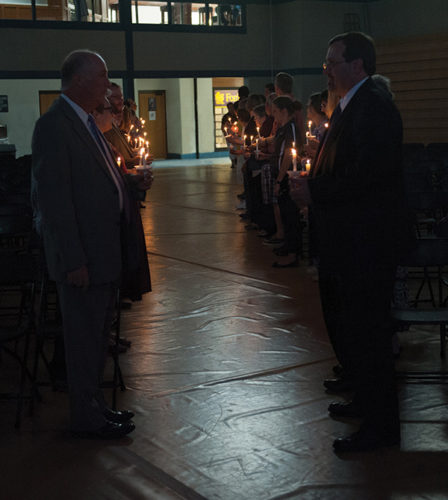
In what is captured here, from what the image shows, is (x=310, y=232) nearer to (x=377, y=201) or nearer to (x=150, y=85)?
(x=377, y=201)

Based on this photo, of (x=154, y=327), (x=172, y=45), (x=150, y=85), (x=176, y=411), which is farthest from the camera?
(x=150, y=85)

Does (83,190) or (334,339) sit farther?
(334,339)

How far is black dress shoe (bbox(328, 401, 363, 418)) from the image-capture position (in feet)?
15.2

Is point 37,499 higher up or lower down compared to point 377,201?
lower down

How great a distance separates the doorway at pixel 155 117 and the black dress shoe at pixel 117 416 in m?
26.2

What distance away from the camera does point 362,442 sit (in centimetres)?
413

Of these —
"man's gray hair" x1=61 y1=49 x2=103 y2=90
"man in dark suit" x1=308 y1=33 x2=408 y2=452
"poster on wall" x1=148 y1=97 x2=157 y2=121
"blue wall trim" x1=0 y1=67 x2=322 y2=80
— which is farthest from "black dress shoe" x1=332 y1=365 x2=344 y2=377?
"poster on wall" x1=148 y1=97 x2=157 y2=121

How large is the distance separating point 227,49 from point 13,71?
694cm

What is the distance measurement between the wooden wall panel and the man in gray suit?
1851 cm

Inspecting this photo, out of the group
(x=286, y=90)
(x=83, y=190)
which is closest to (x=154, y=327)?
(x=83, y=190)

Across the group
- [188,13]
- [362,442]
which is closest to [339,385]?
[362,442]

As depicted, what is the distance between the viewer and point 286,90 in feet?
32.5

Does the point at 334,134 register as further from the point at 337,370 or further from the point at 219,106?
the point at 219,106

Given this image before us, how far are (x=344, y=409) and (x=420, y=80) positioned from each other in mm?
18745
